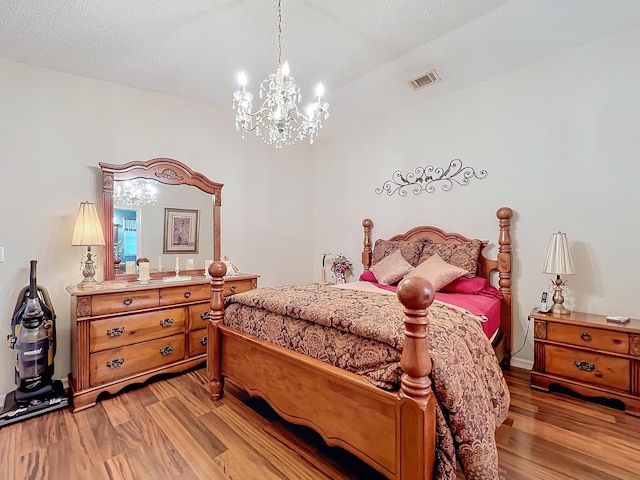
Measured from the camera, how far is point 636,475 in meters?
1.57

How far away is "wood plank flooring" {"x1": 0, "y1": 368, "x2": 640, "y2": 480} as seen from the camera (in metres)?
1.64

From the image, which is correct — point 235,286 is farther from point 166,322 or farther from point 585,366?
point 585,366

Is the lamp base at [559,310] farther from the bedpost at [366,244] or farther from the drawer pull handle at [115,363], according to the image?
the drawer pull handle at [115,363]

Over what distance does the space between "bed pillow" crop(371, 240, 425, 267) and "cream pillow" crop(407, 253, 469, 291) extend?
1.04ft

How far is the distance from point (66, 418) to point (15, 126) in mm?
2321

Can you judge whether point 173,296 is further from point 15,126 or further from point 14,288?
point 15,126

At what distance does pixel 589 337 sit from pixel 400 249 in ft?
5.65

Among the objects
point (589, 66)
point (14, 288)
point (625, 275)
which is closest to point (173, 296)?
point (14, 288)

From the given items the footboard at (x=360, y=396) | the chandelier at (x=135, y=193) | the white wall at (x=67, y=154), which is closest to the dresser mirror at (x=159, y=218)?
the chandelier at (x=135, y=193)

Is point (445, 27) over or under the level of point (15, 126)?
over

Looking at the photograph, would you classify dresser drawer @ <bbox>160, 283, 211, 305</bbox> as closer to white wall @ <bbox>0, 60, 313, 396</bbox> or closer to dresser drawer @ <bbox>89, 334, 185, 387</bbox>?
dresser drawer @ <bbox>89, 334, 185, 387</bbox>

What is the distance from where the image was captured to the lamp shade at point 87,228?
252 centimetres

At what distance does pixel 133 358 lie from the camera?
2.57 m

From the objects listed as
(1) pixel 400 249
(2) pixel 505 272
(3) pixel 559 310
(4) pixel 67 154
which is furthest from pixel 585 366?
(4) pixel 67 154
